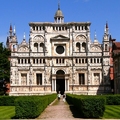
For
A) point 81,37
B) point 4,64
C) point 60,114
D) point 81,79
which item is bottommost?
point 60,114

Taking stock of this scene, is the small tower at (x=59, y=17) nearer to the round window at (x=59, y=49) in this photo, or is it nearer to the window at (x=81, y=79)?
the round window at (x=59, y=49)

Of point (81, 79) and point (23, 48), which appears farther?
point (23, 48)

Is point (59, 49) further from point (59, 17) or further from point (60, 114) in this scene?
point (60, 114)

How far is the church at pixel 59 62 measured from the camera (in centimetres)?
8494

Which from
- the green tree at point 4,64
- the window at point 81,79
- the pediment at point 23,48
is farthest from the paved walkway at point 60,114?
the pediment at point 23,48

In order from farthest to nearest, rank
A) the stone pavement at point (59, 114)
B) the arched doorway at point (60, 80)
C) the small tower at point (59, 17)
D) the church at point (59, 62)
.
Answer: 1. the small tower at point (59, 17)
2. the arched doorway at point (60, 80)
3. the church at point (59, 62)
4. the stone pavement at point (59, 114)

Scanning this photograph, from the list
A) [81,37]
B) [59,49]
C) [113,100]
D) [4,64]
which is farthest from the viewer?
[81,37]

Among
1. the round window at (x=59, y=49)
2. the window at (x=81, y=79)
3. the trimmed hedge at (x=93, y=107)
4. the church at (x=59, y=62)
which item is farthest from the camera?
the round window at (x=59, y=49)

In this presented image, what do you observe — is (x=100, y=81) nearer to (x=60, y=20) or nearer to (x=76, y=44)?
(x=76, y=44)

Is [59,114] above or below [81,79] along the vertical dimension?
below

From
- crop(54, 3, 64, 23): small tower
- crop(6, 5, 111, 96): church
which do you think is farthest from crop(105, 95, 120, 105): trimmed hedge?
crop(54, 3, 64, 23): small tower

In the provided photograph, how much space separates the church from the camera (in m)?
84.9

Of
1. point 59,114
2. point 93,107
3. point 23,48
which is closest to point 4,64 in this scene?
point 23,48

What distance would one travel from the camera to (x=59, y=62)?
8625 centimetres
